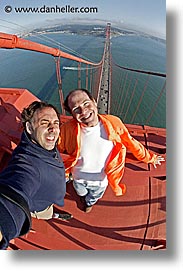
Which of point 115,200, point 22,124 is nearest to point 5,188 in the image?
point 22,124

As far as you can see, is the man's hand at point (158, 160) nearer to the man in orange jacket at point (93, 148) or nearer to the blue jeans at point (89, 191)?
the man in orange jacket at point (93, 148)

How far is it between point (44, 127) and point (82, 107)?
0.35 feet

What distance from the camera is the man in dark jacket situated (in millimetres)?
948

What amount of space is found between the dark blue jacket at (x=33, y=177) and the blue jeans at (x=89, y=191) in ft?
0.18

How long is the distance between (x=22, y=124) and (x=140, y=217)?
0.42 metres

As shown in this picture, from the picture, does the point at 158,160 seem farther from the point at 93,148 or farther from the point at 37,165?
the point at 37,165

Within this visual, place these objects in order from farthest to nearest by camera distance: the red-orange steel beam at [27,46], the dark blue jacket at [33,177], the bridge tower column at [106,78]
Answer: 1. the bridge tower column at [106,78]
2. the red-orange steel beam at [27,46]
3. the dark blue jacket at [33,177]

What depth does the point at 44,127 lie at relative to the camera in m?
1.07

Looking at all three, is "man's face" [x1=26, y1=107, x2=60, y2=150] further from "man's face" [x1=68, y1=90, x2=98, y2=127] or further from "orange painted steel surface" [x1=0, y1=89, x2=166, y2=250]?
"orange painted steel surface" [x1=0, y1=89, x2=166, y2=250]

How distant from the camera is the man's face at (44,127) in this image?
106 centimetres

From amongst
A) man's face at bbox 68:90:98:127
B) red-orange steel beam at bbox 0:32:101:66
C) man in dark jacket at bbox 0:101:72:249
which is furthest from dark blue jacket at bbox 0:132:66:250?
red-orange steel beam at bbox 0:32:101:66

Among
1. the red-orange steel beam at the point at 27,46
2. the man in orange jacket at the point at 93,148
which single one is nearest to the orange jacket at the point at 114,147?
the man in orange jacket at the point at 93,148

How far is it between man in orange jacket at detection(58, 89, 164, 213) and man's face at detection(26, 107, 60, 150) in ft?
0.15

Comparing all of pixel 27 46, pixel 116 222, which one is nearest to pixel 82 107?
pixel 27 46
